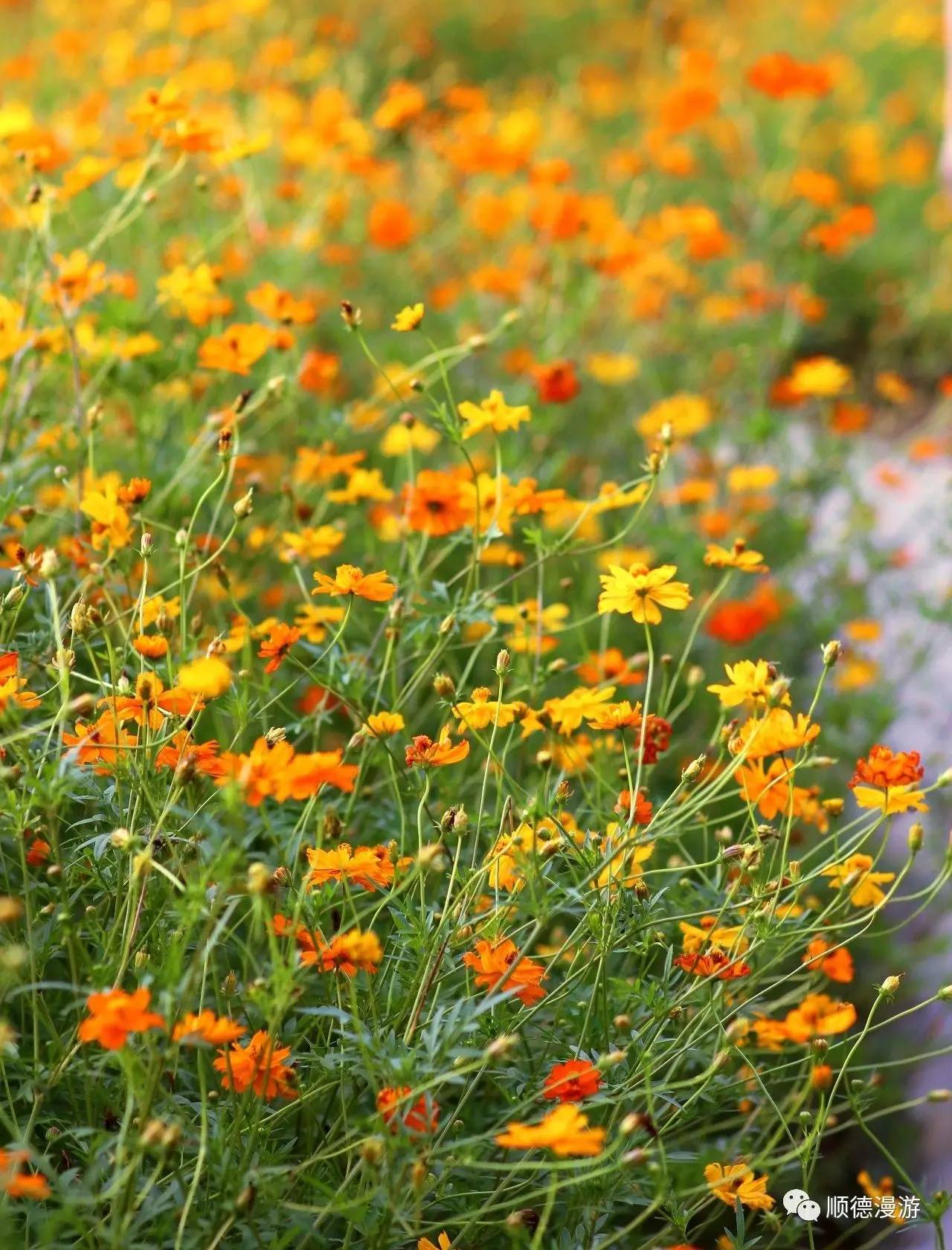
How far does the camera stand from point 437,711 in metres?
1.79

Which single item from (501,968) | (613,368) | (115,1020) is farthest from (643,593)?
(613,368)

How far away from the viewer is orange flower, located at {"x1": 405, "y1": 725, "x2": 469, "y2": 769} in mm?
1134

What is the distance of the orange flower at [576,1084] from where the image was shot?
1.00 meters

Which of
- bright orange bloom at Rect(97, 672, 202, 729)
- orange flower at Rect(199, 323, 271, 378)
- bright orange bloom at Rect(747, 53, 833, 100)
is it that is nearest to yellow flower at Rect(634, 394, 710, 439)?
bright orange bloom at Rect(747, 53, 833, 100)

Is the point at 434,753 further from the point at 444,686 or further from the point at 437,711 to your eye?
the point at 437,711

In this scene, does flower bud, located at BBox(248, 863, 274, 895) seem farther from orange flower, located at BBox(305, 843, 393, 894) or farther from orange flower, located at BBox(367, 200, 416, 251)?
orange flower, located at BBox(367, 200, 416, 251)

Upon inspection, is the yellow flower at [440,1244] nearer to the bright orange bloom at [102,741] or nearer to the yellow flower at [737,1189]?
the yellow flower at [737,1189]

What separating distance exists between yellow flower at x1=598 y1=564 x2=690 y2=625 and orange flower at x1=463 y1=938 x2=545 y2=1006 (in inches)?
12.8

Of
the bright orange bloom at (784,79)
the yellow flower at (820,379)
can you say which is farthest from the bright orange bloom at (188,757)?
the bright orange bloom at (784,79)

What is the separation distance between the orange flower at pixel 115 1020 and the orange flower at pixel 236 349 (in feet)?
2.78

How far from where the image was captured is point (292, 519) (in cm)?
182

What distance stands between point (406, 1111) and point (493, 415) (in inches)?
29.5

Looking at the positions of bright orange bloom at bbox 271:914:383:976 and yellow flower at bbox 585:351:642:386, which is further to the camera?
yellow flower at bbox 585:351:642:386

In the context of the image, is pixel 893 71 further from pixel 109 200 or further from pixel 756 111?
pixel 109 200
